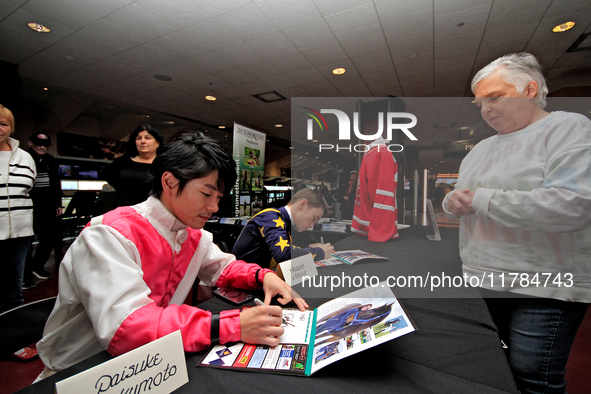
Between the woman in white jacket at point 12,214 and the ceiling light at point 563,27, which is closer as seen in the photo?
the woman in white jacket at point 12,214

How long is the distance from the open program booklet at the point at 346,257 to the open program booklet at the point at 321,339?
26 centimetres

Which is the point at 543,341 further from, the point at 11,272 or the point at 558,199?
the point at 11,272

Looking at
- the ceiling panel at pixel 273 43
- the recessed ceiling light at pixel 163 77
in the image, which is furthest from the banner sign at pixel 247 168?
the recessed ceiling light at pixel 163 77

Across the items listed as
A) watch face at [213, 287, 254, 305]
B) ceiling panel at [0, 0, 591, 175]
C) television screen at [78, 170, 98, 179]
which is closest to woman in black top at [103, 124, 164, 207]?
watch face at [213, 287, 254, 305]

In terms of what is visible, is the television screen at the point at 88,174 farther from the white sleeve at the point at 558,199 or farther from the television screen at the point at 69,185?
the white sleeve at the point at 558,199

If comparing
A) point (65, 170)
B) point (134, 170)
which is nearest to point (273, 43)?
point (134, 170)

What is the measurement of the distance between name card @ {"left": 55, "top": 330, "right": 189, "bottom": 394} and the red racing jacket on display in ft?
2.39

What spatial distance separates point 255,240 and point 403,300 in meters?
0.97

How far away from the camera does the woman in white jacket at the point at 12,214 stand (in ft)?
5.55

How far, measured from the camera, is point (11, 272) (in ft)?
5.74

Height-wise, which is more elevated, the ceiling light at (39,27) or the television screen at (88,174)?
the ceiling light at (39,27)

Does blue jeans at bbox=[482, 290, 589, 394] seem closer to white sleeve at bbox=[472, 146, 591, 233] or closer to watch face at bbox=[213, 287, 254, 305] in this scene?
white sleeve at bbox=[472, 146, 591, 233]

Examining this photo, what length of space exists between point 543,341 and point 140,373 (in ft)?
3.39

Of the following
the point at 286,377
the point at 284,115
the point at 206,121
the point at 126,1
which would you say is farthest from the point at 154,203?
the point at 206,121
